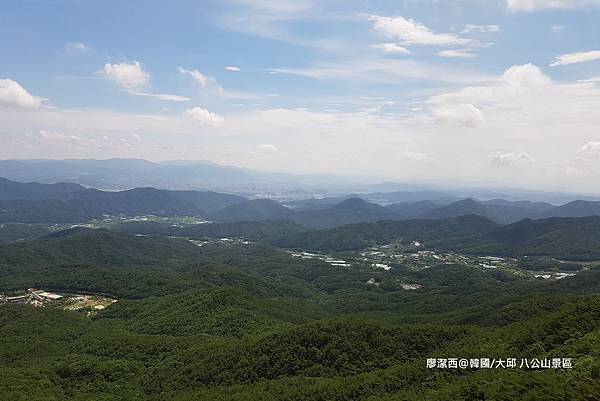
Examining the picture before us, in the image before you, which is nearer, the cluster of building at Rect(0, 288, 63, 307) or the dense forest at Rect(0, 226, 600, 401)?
the dense forest at Rect(0, 226, 600, 401)

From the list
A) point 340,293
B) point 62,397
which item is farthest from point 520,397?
point 340,293

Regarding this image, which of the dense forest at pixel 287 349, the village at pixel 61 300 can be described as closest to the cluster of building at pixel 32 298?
the village at pixel 61 300

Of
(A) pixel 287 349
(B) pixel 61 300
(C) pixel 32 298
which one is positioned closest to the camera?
(A) pixel 287 349

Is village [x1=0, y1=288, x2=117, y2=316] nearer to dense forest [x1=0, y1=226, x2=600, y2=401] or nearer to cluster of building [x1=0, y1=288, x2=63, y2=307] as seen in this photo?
cluster of building [x1=0, y1=288, x2=63, y2=307]

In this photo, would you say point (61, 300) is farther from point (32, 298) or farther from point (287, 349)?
point (287, 349)

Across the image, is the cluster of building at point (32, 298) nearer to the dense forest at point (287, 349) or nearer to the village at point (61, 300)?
the village at point (61, 300)

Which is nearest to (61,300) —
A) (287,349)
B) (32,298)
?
(32,298)

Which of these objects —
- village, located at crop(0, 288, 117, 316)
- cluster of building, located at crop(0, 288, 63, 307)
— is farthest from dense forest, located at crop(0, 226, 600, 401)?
cluster of building, located at crop(0, 288, 63, 307)

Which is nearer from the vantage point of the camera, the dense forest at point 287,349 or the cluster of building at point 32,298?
the dense forest at point 287,349

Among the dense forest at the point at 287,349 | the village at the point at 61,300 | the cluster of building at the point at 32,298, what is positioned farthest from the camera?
the cluster of building at the point at 32,298

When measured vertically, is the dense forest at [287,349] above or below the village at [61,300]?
above

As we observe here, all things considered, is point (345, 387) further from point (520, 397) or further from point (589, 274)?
point (589, 274)

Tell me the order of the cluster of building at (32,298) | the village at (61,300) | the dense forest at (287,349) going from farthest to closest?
the cluster of building at (32,298)
the village at (61,300)
the dense forest at (287,349)
